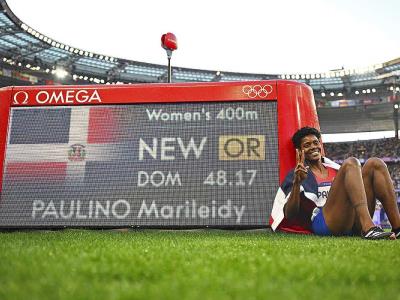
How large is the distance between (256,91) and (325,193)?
129 cm

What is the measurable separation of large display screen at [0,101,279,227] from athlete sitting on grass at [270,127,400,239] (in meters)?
0.22

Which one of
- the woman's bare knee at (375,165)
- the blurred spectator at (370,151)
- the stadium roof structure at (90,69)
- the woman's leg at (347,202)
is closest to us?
the woman's leg at (347,202)

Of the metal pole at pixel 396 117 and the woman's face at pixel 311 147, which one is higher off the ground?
the metal pole at pixel 396 117

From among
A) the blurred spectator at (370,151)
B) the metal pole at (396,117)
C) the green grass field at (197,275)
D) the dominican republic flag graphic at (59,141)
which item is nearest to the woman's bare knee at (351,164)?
the green grass field at (197,275)

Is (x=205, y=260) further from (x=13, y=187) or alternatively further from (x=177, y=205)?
(x=13, y=187)

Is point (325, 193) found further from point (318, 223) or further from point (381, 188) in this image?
point (381, 188)

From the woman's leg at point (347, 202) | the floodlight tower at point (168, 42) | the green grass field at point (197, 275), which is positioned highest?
the floodlight tower at point (168, 42)

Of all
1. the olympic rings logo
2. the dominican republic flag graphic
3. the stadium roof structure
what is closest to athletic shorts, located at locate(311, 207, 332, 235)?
the olympic rings logo

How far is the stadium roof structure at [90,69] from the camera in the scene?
92.7 ft

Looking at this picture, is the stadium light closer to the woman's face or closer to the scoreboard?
the scoreboard

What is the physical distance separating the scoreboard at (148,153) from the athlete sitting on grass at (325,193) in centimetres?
17

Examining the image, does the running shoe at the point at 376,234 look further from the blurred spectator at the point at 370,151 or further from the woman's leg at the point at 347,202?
the blurred spectator at the point at 370,151

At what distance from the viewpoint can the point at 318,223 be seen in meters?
4.19

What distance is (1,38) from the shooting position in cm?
2750
